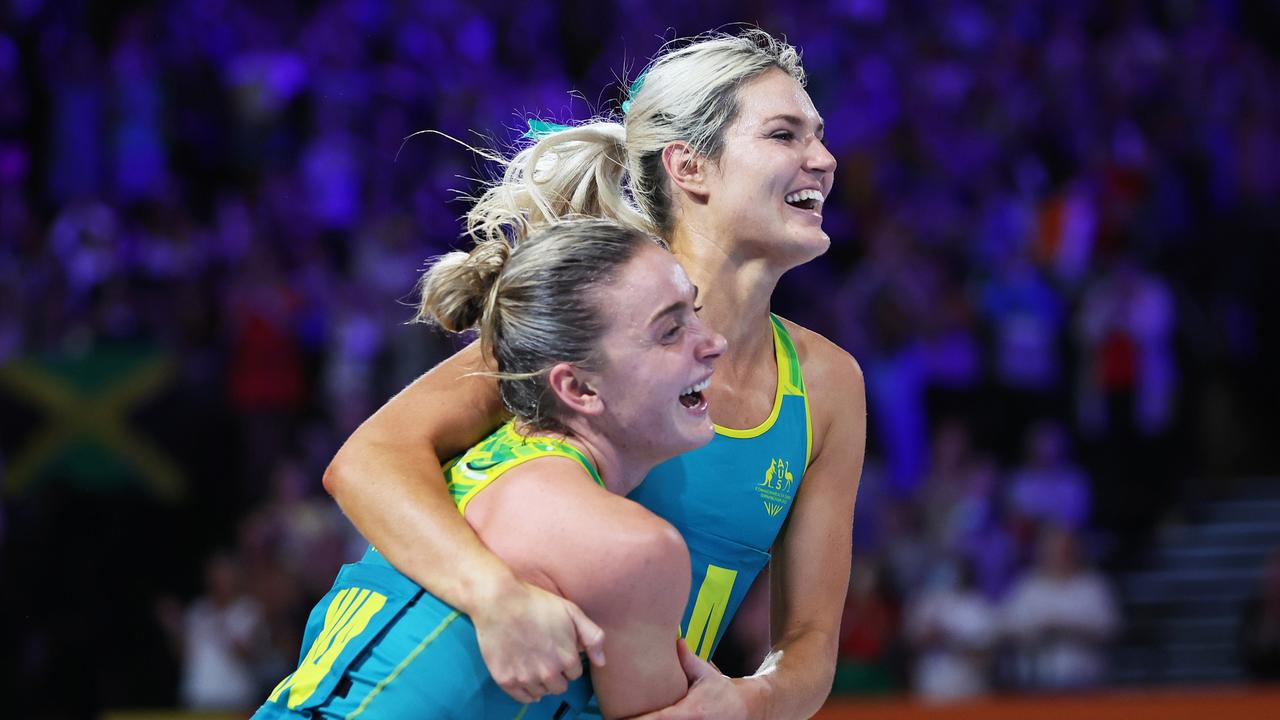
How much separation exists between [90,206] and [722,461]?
23.7 feet

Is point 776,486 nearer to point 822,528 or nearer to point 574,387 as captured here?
point 822,528

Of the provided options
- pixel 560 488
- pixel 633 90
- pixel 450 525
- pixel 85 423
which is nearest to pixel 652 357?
pixel 560 488

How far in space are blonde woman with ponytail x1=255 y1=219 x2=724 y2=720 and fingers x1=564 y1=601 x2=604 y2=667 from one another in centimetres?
3

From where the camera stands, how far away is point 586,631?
7.50 feet

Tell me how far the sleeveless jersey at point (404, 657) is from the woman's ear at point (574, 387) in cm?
7

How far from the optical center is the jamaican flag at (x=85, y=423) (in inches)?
321

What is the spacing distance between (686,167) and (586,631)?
113 centimetres

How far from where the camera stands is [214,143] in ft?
33.0

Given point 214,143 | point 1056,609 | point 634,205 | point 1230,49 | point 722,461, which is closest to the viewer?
point 722,461

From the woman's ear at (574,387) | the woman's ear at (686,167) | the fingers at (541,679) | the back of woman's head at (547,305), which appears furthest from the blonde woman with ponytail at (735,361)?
the fingers at (541,679)

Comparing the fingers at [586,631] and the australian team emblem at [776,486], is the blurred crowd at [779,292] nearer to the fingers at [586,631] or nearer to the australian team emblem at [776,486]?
the australian team emblem at [776,486]

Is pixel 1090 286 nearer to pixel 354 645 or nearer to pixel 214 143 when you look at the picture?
A: pixel 214 143

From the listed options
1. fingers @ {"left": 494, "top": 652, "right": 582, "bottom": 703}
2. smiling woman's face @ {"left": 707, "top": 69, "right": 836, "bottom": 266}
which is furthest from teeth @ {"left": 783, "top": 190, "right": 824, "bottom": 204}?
fingers @ {"left": 494, "top": 652, "right": 582, "bottom": 703}

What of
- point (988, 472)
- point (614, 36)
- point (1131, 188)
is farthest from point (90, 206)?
point (1131, 188)
